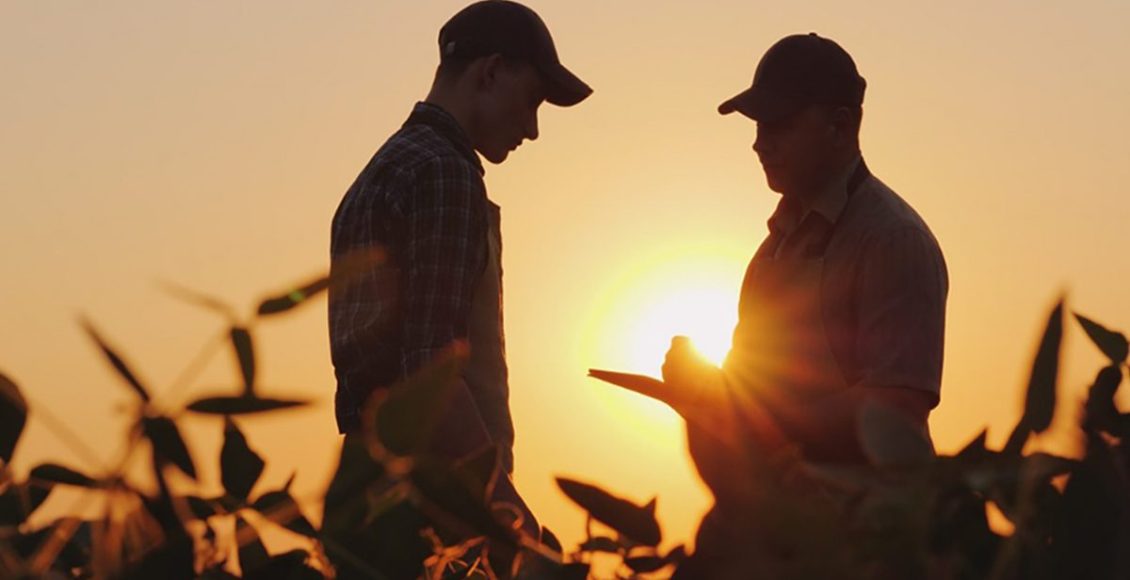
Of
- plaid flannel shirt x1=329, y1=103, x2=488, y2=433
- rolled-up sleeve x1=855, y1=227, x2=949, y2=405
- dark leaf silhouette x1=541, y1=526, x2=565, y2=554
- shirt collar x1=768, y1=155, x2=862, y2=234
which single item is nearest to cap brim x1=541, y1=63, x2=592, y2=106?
plaid flannel shirt x1=329, y1=103, x2=488, y2=433

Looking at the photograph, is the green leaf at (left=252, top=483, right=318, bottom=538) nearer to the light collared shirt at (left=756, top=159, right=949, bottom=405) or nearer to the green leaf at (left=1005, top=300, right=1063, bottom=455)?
the green leaf at (left=1005, top=300, right=1063, bottom=455)

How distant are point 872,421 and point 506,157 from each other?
13.3 ft

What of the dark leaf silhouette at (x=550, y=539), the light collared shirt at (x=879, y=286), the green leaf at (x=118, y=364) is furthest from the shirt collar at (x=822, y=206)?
the green leaf at (x=118, y=364)

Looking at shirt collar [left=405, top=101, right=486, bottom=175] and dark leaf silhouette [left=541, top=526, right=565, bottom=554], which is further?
shirt collar [left=405, top=101, right=486, bottom=175]

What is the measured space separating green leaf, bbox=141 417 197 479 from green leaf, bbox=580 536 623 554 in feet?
0.73

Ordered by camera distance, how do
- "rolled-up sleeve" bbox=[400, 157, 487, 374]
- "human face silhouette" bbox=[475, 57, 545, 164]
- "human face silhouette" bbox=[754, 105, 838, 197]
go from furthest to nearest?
"human face silhouette" bbox=[754, 105, 838, 197] < "human face silhouette" bbox=[475, 57, 545, 164] < "rolled-up sleeve" bbox=[400, 157, 487, 374]

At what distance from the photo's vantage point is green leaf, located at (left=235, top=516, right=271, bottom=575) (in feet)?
2.89

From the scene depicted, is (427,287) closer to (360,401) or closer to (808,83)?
(360,401)

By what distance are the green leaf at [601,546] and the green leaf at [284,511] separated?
0.15 metres

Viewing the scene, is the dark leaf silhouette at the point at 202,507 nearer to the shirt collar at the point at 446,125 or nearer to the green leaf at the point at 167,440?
the green leaf at the point at 167,440

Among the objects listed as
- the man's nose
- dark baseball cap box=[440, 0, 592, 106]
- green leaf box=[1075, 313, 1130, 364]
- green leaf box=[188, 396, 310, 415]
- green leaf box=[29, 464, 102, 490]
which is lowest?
green leaf box=[29, 464, 102, 490]

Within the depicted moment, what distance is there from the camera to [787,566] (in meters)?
0.56

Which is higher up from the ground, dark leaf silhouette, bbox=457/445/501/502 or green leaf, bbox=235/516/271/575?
dark leaf silhouette, bbox=457/445/501/502

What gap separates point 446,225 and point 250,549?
3.25 meters
